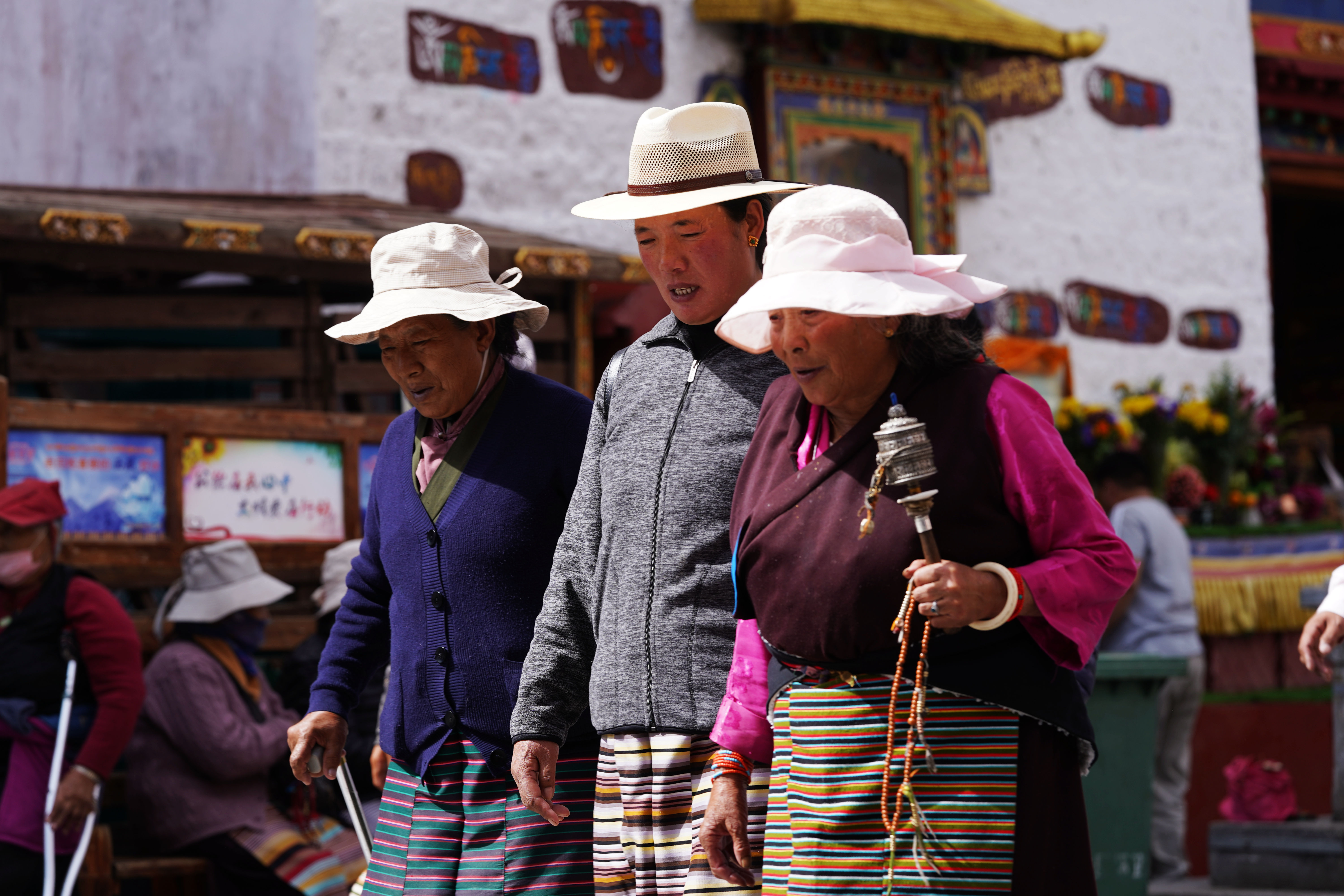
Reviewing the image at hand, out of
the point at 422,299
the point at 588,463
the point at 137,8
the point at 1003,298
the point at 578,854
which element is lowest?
the point at 578,854

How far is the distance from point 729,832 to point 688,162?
122 cm

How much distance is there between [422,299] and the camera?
3254mm

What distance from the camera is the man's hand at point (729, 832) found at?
101 inches

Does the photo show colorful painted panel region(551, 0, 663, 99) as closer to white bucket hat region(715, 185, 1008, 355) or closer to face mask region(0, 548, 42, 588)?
face mask region(0, 548, 42, 588)

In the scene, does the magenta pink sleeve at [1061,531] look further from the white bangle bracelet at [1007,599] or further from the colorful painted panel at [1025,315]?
the colorful painted panel at [1025,315]

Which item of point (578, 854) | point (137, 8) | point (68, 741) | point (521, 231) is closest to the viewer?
point (578, 854)

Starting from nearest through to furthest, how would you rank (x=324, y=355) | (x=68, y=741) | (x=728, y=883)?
1. (x=728, y=883)
2. (x=68, y=741)
3. (x=324, y=355)

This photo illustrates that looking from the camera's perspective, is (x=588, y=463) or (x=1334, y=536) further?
(x=1334, y=536)

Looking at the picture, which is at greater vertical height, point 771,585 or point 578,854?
point 771,585

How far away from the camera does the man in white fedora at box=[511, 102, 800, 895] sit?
2.75m

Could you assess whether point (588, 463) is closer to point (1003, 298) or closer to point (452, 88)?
point (452, 88)

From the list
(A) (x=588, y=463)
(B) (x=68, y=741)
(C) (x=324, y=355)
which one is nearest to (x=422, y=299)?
(A) (x=588, y=463)

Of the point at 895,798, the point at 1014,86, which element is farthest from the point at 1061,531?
the point at 1014,86

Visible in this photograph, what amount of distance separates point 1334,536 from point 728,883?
8515mm
